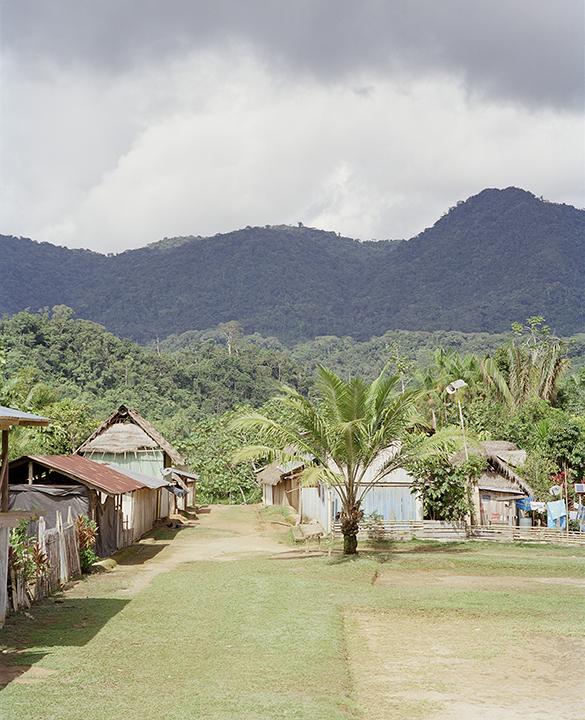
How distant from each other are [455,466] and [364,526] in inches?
146

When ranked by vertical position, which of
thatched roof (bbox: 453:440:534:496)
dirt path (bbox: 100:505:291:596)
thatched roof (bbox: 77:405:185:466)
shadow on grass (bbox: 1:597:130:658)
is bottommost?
dirt path (bbox: 100:505:291:596)

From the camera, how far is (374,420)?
1819cm

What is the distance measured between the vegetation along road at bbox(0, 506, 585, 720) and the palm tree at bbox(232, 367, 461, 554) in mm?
2372

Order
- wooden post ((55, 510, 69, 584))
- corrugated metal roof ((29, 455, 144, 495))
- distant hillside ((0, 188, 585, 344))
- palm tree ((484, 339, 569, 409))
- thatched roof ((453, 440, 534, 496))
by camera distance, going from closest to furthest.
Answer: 1. wooden post ((55, 510, 69, 584))
2. corrugated metal roof ((29, 455, 144, 495))
3. thatched roof ((453, 440, 534, 496))
4. palm tree ((484, 339, 569, 409))
5. distant hillside ((0, 188, 585, 344))

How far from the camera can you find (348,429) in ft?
56.4

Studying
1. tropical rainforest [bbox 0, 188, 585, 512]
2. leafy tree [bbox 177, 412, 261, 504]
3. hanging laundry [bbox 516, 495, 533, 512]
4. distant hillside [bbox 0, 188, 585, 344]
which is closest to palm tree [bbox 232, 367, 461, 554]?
tropical rainforest [bbox 0, 188, 585, 512]

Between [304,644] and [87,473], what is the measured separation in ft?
33.7

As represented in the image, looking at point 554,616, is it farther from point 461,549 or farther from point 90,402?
point 90,402

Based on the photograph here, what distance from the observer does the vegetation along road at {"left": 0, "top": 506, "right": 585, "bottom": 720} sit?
715 cm

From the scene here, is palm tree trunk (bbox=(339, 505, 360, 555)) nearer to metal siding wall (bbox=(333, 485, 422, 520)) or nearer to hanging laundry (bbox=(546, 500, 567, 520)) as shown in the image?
metal siding wall (bbox=(333, 485, 422, 520))

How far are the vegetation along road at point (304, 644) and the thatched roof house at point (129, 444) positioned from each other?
14431mm

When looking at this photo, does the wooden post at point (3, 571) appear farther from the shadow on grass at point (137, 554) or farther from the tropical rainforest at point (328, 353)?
the tropical rainforest at point (328, 353)

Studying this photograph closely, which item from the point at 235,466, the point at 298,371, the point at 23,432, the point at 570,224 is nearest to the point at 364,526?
the point at 23,432

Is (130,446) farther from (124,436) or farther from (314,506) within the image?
(314,506)
